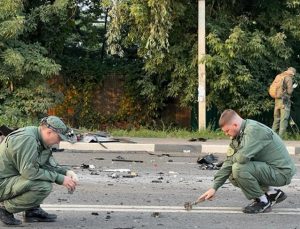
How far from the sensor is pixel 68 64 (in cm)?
1920

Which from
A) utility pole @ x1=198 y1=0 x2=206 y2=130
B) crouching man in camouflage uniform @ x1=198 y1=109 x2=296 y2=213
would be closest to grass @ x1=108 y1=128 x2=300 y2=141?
utility pole @ x1=198 y1=0 x2=206 y2=130

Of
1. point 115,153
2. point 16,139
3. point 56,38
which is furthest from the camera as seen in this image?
point 56,38

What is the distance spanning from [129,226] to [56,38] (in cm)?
1268

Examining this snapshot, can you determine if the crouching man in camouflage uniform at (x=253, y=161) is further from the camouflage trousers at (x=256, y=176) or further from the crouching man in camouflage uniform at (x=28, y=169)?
the crouching man in camouflage uniform at (x=28, y=169)

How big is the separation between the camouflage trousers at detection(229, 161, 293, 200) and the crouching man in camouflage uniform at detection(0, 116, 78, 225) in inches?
67.8

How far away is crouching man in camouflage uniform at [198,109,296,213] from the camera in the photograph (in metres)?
6.38

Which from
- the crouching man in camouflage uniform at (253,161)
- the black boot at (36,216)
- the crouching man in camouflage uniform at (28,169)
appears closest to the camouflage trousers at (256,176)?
the crouching man in camouflage uniform at (253,161)

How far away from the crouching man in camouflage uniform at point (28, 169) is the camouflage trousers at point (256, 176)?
1.72 m

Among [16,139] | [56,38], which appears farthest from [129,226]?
[56,38]

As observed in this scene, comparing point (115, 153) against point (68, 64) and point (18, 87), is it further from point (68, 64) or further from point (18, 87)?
point (68, 64)

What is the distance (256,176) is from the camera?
652 centimetres

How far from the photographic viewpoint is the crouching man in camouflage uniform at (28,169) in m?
5.66

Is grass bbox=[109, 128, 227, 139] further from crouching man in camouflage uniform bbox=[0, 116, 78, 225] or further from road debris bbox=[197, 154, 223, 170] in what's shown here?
crouching man in camouflage uniform bbox=[0, 116, 78, 225]

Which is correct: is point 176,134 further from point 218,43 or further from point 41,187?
point 41,187
